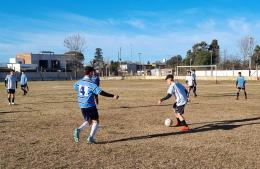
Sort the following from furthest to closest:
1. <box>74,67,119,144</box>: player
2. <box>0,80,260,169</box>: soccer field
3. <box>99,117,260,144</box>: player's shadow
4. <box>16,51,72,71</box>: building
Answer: <box>16,51,72,71</box>: building
<box>99,117,260,144</box>: player's shadow
<box>74,67,119,144</box>: player
<box>0,80,260,169</box>: soccer field

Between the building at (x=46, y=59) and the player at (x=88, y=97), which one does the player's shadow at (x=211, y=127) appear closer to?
the player at (x=88, y=97)

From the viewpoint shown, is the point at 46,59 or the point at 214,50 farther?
the point at 46,59

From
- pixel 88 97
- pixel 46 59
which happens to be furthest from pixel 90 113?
pixel 46 59

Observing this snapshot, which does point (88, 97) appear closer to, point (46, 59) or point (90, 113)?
point (90, 113)

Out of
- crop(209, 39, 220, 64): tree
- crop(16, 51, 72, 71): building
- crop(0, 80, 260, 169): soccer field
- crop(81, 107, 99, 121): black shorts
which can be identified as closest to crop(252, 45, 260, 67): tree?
crop(209, 39, 220, 64): tree

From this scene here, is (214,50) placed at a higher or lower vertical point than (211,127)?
higher

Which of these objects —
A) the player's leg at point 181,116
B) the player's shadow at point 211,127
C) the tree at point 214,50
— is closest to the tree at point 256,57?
the tree at point 214,50

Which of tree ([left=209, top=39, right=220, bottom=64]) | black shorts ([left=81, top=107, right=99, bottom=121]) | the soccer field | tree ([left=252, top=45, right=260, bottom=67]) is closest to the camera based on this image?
the soccer field

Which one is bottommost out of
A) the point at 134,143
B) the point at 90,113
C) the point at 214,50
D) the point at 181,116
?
the point at 134,143

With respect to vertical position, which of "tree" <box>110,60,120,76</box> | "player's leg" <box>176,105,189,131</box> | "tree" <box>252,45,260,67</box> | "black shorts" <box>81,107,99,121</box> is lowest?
"player's leg" <box>176,105,189,131</box>

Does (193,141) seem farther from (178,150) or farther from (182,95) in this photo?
(182,95)

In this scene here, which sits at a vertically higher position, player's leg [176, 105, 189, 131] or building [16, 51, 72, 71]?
building [16, 51, 72, 71]

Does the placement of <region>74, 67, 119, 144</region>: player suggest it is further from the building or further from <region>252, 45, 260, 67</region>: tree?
the building

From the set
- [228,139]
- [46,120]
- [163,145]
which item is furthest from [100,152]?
[46,120]
